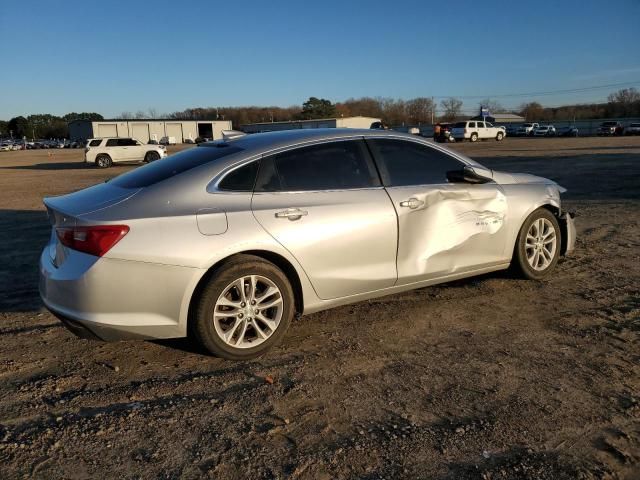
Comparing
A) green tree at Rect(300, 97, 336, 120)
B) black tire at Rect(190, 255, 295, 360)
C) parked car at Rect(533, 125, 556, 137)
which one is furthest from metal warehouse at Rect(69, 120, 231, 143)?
black tire at Rect(190, 255, 295, 360)

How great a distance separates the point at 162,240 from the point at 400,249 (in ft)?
6.30

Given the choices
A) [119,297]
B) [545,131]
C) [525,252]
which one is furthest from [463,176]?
[545,131]

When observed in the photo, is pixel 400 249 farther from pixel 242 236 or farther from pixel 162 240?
pixel 162 240

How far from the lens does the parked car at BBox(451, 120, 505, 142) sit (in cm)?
4966

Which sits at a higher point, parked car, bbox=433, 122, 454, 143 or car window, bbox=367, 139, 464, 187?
parked car, bbox=433, 122, 454, 143

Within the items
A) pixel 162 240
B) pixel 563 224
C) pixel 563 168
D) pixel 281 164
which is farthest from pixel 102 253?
pixel 563 168

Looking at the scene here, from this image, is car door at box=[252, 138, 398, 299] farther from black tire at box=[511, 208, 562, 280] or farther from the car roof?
black tire at box=[511, 208, 562, 280]

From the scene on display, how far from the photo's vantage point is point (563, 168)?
17.7 m

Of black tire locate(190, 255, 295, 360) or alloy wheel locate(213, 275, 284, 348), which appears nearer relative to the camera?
black tire locate(190, 255, 295, 360)

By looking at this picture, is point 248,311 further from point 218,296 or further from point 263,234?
point 263,234

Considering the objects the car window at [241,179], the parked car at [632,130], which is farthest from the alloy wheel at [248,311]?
the parked car at [632,130]

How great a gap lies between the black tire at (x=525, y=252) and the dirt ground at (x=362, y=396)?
22cm

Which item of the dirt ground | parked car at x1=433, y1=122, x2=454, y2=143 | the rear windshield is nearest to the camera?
the dirt ground

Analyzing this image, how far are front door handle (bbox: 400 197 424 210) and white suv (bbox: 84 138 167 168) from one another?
2820cm
